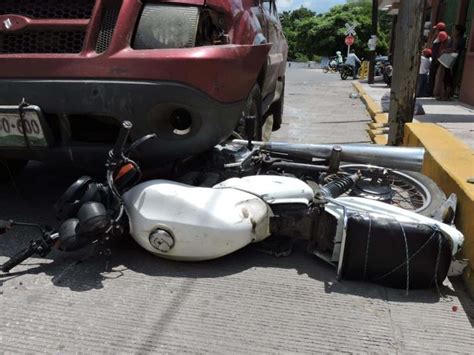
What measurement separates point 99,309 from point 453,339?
1683mm

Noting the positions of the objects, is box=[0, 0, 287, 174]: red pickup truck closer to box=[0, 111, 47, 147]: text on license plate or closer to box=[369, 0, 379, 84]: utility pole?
box=[0, 111, 47, 147]: text on license plate

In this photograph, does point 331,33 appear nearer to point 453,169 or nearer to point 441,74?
point 441,74

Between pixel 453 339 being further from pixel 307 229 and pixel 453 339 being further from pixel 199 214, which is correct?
pixel 199 214

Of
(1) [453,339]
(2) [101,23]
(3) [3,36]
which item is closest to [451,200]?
(1) [453,339]

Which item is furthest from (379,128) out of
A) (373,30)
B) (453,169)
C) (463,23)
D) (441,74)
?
(373,30)

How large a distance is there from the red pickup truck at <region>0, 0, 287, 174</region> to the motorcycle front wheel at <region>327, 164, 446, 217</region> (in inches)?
45.6

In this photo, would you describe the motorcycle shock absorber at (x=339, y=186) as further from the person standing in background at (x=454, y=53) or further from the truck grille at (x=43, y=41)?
the person standing in background at (x=454, y=53)

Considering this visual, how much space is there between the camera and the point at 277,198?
2961mm

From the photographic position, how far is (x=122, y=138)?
9.30 ft

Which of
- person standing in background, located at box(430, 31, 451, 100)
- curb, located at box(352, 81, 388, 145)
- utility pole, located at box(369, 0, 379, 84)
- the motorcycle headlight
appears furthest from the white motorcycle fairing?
utility pole, located at box(369, 0, 379, 84)

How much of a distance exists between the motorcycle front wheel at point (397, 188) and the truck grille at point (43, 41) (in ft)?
6.60

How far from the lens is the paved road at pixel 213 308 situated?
7.29 ft

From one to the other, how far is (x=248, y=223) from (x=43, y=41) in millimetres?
1668

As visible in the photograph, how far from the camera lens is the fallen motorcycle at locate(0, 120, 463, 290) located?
2.63 metres
